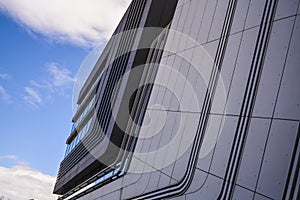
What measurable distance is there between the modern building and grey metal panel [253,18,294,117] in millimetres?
20

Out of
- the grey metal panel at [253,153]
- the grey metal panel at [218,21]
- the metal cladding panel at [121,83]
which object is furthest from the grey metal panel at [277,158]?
the metal cladding panel at [121,83]

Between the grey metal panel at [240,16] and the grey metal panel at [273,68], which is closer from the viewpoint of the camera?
the grey metal panel at [273,68]

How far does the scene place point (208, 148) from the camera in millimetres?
7574

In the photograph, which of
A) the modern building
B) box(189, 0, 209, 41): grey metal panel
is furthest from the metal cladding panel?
box(189, 0, 209, 41): grey metal panel

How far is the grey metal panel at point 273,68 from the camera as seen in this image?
5.89 meters

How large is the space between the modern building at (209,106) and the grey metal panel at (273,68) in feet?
0.07

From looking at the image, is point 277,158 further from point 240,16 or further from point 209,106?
point 240,16

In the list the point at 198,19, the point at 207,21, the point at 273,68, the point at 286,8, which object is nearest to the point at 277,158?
the point at 273,68

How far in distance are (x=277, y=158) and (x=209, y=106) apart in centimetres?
305

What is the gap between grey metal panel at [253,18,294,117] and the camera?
589 centimetres

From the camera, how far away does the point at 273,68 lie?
6098 millimetres

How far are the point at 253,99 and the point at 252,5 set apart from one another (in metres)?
2.30

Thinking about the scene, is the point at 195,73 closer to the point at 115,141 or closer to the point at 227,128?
the point at 227,128

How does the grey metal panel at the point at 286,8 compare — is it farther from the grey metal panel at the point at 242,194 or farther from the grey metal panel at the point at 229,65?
the grey metal panel at the point at 242,194
